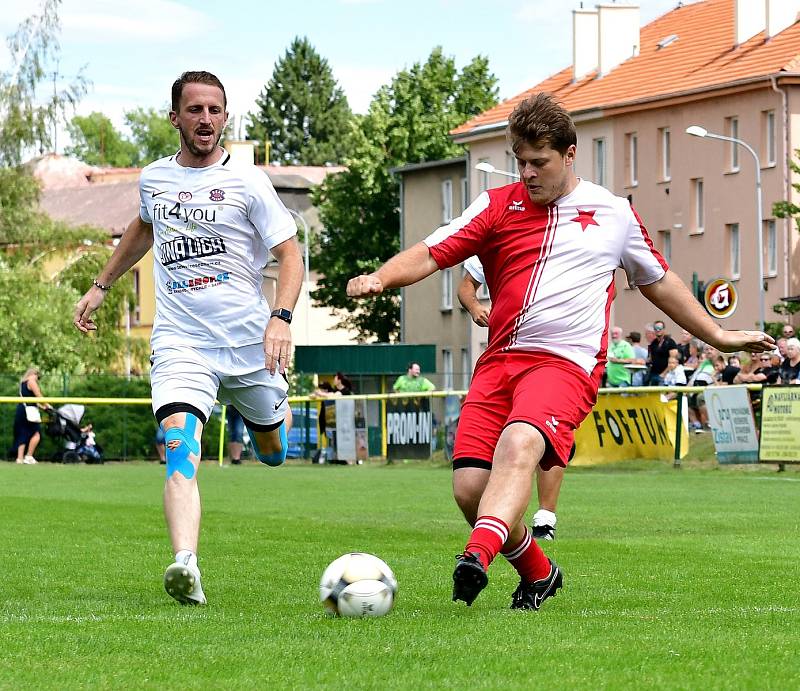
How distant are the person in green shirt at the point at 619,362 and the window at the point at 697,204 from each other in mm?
31935

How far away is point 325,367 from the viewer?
196 feet

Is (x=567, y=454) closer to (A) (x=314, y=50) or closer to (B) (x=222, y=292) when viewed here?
(B) (x=222, y=292)

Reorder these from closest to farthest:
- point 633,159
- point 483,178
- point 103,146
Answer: point 633,159, point 483,178, point 103,146

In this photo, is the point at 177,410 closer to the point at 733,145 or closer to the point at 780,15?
the point at 733,145

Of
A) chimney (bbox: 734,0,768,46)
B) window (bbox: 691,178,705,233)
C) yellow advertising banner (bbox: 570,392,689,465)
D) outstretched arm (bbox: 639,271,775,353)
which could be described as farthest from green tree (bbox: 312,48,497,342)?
outstretched arm (bbox: 639,271,775,353)

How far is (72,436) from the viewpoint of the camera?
3803 centimetres

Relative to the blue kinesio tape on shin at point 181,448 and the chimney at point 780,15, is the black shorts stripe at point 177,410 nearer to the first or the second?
the blue kinesio tape on shin at point 181,448

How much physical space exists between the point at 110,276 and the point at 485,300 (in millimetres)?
64639

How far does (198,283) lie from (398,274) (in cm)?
181

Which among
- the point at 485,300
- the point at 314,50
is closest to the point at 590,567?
the point at 485,300

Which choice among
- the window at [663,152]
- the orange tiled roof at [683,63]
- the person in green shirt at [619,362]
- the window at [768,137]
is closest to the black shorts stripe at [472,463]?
the person in green shirt at [619,362]

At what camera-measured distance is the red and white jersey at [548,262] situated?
7.93 metres

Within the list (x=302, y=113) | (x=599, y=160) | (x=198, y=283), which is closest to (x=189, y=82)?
(x=198, y=283)

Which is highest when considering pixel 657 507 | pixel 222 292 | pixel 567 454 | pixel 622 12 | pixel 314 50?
pixel 314 50
